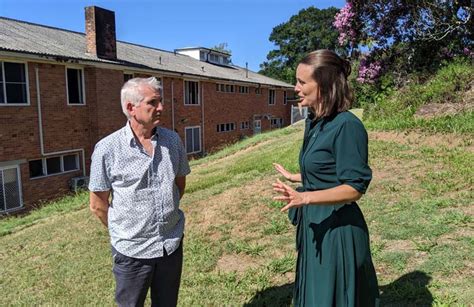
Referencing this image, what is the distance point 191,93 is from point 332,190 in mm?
20639

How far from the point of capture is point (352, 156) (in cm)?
192

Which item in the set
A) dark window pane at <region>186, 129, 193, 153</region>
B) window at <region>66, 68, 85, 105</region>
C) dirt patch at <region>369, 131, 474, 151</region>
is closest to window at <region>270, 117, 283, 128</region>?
dark window pane at <region>186, 129, 193, 153</region>

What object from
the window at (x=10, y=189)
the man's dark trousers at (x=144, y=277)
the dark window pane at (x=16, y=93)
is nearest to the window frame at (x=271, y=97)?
the dark window pane at (x=16, y=93)

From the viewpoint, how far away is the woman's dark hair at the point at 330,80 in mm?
2018

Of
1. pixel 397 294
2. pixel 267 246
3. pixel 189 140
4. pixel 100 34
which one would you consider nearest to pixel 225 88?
pixel 189 140

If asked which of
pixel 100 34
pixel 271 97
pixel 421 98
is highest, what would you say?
pixel 100 34

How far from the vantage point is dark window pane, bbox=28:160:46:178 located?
13133 millimetres

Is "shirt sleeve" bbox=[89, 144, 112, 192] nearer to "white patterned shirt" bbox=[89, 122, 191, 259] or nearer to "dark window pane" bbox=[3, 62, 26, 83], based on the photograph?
"white patterned shirt" bbox=[89, 122, 191, 259]

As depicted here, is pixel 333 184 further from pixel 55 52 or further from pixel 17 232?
pixel 55 52

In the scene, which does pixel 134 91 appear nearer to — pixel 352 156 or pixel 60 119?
pixel 352 156

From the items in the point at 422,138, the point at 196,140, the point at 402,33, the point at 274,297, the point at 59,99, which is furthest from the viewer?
the point at 196,140

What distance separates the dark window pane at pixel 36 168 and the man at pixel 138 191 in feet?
39.1

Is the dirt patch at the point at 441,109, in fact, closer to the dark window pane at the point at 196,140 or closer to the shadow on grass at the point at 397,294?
the shadow on grass at the point at 397,294

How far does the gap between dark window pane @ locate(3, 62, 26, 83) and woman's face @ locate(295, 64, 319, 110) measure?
1227 cm
